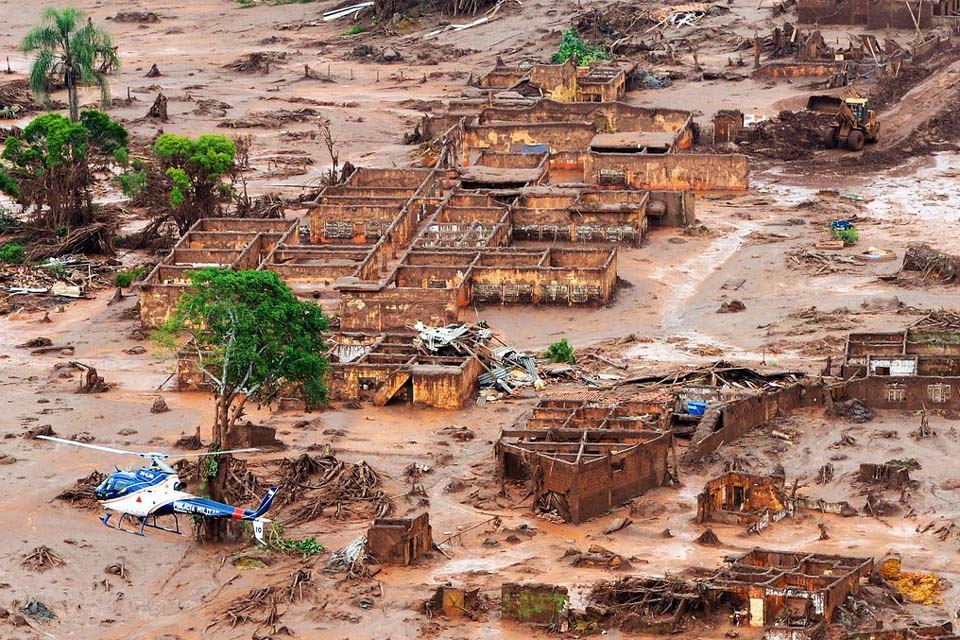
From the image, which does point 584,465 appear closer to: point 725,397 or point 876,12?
point 725,397

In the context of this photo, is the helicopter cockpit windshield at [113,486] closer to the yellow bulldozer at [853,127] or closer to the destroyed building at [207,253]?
the destroyed building at [207,253]

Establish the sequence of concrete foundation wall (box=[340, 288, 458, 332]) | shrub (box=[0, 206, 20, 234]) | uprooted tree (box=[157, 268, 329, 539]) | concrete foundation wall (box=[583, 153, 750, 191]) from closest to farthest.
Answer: uprooted tree (box=[157, 268, 329, 539])
concrete foundation wall (box=[340, 288, 458, 332])
shrub (box=[0, 206, 20, 234])
concrete foundation wall (box=[583, 153, 750, 191])

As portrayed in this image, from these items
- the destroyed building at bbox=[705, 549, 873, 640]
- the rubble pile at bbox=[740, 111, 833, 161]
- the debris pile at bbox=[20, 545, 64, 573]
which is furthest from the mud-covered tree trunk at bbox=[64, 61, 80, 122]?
the destroyed building at bbox=[705, 549, 873, 640]

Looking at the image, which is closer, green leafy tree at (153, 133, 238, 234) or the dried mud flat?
the dried mud flat

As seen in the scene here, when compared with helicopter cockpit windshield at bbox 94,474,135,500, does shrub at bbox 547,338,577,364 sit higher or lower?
lower

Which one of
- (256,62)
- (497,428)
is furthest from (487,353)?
(256,62)

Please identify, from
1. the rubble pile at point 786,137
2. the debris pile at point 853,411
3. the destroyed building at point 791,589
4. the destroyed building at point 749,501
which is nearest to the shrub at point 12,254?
the rubble pile at point 786,137

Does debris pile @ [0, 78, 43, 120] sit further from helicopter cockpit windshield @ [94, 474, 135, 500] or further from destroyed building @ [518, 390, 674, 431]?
helicopter cockpit windshield @ [94, 474, 135, 500]
